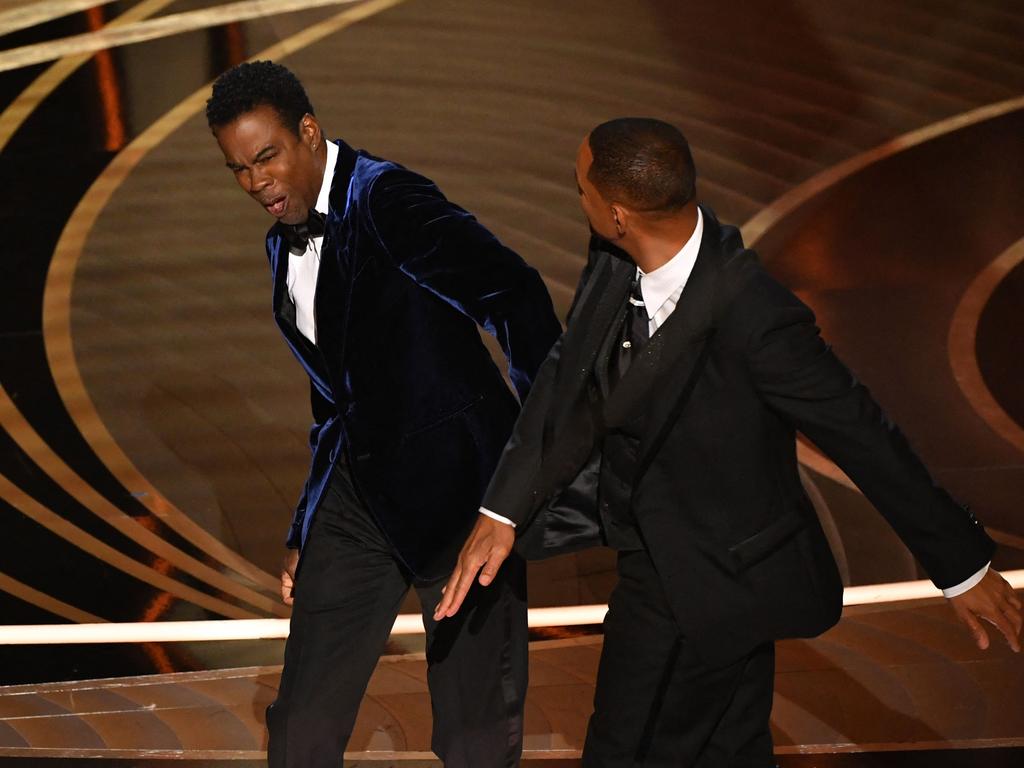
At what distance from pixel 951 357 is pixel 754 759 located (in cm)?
280

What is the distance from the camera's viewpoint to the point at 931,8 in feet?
22.1

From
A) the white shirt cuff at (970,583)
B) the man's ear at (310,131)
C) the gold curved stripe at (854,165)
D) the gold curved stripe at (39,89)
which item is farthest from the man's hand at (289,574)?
the gold curved stripe at (39,89)

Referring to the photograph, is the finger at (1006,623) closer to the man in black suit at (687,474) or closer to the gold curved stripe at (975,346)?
the man in black suit at (687,474)

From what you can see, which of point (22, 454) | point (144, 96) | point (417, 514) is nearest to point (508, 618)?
point (417, 514)

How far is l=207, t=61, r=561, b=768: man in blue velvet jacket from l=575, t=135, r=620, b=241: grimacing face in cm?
28

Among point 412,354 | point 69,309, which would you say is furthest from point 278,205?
point 69,309

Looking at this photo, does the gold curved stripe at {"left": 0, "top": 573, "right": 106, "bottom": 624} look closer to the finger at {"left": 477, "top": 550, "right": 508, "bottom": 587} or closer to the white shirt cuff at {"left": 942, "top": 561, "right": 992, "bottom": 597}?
the finger at {"left": 477, "top": 550, "right": 508, "bottom": 587}

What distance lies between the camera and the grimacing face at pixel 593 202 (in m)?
2.01

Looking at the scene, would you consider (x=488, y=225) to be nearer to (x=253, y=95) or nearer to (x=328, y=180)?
(x=328, y=180)

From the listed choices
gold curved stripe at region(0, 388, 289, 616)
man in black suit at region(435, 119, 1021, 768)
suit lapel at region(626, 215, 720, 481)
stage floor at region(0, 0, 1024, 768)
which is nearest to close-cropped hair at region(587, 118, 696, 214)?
man in black suit at region(435, 119, 1021, 768)

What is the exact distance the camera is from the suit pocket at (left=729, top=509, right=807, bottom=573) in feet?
6.79

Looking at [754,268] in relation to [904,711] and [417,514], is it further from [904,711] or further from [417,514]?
[904,711]

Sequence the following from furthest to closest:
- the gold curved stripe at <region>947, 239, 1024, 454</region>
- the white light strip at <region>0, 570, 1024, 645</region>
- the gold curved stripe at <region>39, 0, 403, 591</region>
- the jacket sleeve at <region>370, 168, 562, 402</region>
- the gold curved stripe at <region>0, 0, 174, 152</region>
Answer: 1. the gold curved stripe at <region>0, 0, 174, 152</region>
2. the gold curved stripe at <region>947, 239, 1024, 454</region>
3. the gold curved stripe at <region>39, 0, 403, 591</region>
4. the white light strip at <region>0, 570, 1024, 645</region>
5. the jacket sleeve at <region>370, 168, 562, 402</region>

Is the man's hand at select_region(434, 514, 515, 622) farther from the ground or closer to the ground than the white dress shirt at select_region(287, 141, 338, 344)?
closer to the ground
